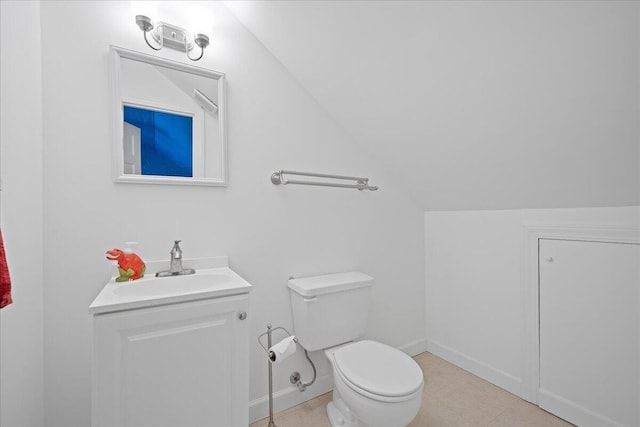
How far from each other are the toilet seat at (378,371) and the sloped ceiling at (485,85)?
1.15 metres

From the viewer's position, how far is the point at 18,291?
1002mm

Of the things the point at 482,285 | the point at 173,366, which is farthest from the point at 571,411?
the point at 173,366

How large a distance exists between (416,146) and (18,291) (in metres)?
1.96

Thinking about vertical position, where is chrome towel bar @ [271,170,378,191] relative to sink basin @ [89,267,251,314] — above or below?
above

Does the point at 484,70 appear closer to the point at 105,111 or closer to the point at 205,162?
the point at 205,162

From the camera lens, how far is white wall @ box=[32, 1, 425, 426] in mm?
1220

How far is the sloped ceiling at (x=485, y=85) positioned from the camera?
1.01 m

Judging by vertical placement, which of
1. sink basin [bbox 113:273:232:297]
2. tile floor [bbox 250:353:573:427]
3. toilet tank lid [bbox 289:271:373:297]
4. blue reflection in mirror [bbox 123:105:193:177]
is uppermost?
blue reflection in mirror [bbox 123:105:193:177]

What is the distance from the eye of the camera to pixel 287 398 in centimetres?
167

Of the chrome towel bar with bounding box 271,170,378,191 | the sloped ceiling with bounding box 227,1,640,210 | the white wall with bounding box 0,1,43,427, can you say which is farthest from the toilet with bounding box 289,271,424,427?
the white wall with bounding box 0,1,43,427

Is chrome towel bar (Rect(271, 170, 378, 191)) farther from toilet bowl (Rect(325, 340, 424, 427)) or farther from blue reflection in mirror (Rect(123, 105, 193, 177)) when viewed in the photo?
toilet bowl (Rect(325, 340, 424, 427))

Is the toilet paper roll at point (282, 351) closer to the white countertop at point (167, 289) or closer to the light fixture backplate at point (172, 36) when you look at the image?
the white countertop at point (167, 289)

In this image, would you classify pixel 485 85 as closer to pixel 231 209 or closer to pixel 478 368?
pixel 231 209

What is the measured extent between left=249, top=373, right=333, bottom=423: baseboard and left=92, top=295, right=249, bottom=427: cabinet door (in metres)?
0.48
